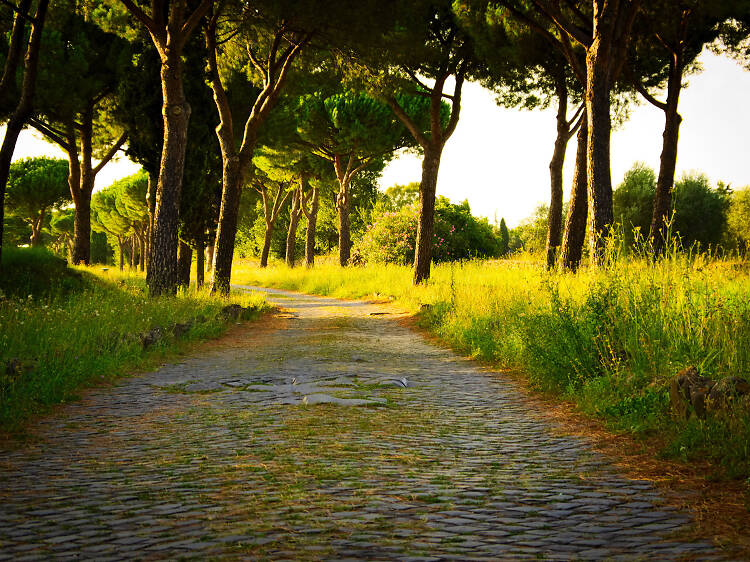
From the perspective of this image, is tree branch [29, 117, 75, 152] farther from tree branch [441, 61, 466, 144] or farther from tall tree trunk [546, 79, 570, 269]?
tall tree trunk [546, 79, 570, 269]

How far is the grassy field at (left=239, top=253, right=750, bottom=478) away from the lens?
453cm

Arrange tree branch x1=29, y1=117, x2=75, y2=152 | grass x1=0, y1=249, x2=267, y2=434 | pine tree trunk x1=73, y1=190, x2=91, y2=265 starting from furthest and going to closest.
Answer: pine tree trunk x1=73, y1=190, x2=91, y2=265
tree branch x1=29, y1=117, x2=75, y2=152
grass x1=0, y1=249, x2=267, y2=434

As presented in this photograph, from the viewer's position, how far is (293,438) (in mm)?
4793

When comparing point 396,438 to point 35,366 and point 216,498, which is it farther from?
point 35,366

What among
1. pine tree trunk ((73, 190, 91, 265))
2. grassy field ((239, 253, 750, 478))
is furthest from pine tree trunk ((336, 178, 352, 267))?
grassy field ((239, 253, 750, 478))

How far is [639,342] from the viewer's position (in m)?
6.26

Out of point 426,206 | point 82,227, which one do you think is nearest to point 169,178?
point 426,206

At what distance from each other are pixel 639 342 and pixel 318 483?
152 inches

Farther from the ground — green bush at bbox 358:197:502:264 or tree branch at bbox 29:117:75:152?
tree branch at bbox 29:117:75:152

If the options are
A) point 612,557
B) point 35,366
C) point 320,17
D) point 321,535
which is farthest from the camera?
point 320,17

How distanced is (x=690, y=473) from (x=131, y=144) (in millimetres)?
18048

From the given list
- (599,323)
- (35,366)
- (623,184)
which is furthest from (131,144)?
(623,184)

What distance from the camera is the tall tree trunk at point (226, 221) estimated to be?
57.3ft

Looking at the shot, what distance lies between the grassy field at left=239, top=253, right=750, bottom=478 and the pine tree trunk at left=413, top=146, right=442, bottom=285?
8782 mm
